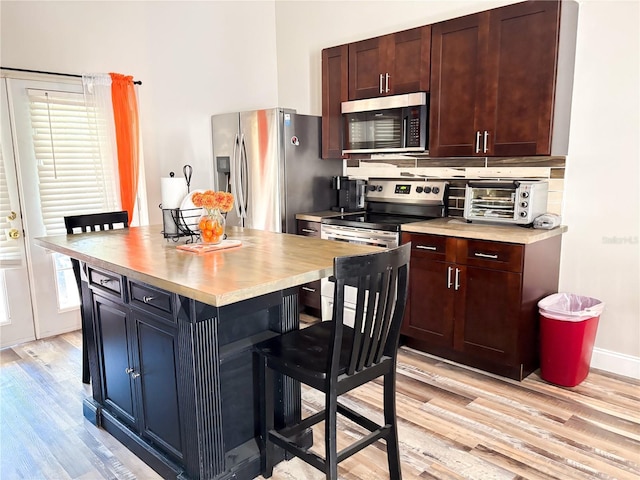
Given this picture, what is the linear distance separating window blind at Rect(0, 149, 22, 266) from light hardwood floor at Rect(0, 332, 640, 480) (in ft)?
2.66

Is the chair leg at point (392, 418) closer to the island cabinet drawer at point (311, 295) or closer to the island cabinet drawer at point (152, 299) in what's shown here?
the island cabinet drawer at point (152, 299)

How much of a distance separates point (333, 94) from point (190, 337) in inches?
113

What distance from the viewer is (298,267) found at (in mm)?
1824

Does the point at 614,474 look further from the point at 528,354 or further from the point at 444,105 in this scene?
the point at 444,105

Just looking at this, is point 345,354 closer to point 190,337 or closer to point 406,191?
point 190,337

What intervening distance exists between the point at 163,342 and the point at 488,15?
274 centimetres

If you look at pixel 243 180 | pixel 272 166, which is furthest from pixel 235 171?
pixel 272 166

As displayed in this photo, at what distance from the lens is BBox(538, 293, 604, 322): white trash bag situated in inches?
111

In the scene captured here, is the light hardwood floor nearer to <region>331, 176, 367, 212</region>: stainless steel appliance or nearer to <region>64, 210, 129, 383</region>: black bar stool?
<region>64, 210, 129, 383</region>: black bar stool

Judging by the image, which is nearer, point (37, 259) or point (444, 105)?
point (444, 105)

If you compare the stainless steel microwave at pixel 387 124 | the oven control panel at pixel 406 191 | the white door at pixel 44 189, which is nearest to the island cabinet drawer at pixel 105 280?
the white door at pixel 44 189

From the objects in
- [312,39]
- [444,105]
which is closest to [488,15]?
[444,105]

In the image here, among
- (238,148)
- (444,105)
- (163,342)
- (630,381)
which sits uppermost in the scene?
(444,105)

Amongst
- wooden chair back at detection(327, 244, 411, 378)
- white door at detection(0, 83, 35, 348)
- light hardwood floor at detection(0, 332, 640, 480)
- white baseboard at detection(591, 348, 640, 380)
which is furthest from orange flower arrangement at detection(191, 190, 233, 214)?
white baseboard at detection(591, 348, 640, 380)
